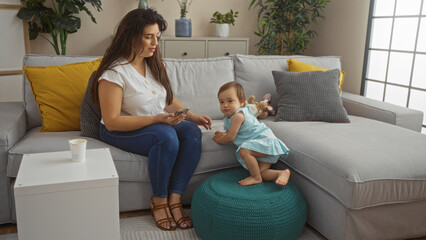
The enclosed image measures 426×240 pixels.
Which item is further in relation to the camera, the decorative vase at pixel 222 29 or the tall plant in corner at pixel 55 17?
the decorative vase at pixel 222 29

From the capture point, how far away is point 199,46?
4172mm

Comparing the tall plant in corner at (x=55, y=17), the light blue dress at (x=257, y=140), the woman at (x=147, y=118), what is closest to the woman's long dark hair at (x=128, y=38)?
the woman at (x=147, y=118)

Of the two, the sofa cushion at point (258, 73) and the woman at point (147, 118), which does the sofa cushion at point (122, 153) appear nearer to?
the woman at point (147, 118)

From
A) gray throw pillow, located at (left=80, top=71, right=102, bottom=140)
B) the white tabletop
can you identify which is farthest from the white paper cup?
gray throw pillow, located at (left=80, top=71, right=102, bottom=140)

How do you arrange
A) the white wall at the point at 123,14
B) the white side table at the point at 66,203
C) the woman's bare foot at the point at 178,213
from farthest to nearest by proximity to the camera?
the white wall at the point at 123,14 → the woman's bare foot at the point at 178,213 → the white side table at the point at 66,203

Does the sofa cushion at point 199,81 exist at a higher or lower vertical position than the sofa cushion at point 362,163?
higher

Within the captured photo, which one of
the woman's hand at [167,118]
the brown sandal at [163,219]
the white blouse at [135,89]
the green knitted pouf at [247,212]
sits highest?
the white blouse at [135,89]

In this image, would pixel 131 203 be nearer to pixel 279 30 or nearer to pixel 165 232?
pixel 165 232

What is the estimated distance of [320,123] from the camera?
2.48 metres

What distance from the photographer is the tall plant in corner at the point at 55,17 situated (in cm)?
375

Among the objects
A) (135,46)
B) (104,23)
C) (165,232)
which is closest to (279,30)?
(104,23)

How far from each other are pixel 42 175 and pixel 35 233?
0.20 meters

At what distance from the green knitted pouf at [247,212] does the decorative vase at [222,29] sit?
275 centimetres

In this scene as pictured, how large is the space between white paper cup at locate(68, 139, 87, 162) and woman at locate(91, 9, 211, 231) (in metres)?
0.37
